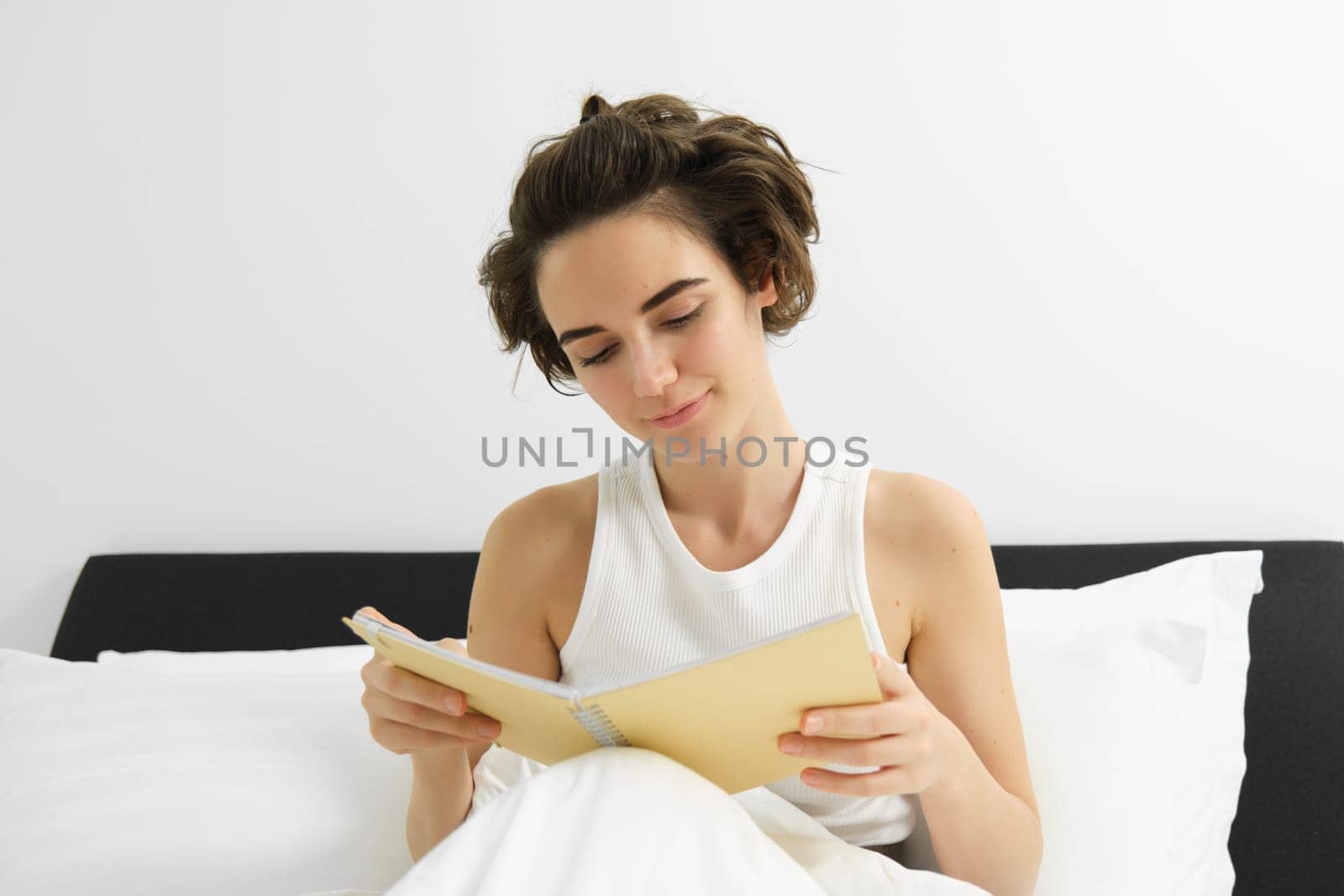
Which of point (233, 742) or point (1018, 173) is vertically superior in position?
point (1018, 173)

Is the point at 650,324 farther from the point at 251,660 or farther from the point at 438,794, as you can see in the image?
the point at 251,660

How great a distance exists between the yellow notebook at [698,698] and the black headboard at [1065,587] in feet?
3.84

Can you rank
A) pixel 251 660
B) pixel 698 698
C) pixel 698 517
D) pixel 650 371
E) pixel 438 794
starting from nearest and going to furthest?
pixel 698 698
pixel 650 371
pixel 438 794
pixel 698 517
pixel 251 660

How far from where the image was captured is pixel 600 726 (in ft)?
3.43

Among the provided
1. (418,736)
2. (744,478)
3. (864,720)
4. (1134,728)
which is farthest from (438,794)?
(1134,728)

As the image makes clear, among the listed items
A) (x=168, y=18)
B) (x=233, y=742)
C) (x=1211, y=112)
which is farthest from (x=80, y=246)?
(x=1211, y=112)

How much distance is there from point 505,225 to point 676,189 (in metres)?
0.98

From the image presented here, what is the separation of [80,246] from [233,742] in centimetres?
122

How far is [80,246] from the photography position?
2355mm

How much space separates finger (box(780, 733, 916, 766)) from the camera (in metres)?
1.01

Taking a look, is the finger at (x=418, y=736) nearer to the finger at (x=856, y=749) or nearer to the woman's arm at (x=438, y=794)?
the woman's arm at (x=438, y=794)

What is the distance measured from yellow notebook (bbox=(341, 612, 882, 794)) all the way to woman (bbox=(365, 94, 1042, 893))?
12 centimetres

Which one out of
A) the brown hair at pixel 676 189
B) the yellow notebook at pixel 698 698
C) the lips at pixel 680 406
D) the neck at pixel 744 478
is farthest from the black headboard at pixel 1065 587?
the yellow notebook at pixel 698 698

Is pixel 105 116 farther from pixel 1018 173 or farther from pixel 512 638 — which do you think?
pixel 1018 173
